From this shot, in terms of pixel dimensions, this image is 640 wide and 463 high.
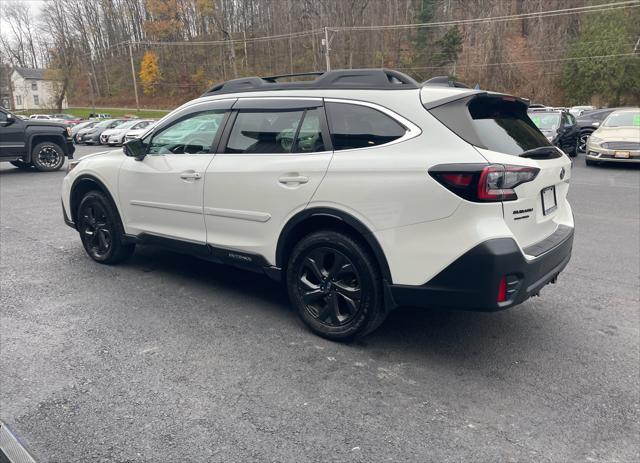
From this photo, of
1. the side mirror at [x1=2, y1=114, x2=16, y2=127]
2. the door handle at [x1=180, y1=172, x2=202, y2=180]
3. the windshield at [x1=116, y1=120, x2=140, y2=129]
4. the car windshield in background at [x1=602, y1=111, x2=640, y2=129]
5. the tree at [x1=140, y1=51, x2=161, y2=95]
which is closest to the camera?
the door handle at [x1=180, y1=172, x2=202, y2=180]

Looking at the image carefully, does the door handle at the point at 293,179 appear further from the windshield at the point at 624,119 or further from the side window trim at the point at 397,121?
the windshield at the point at 624,119

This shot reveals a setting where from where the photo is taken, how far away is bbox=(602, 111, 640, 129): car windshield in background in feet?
44.8

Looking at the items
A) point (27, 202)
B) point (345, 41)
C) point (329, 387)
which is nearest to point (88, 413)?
point (329, 387)

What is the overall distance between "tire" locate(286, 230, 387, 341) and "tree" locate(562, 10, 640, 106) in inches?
1940

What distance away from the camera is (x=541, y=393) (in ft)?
9.37

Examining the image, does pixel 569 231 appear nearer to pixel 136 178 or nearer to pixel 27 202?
pixel 136 178

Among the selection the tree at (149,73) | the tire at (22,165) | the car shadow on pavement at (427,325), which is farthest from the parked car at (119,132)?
the tree at (149,73)

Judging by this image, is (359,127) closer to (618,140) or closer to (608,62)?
(618,140)

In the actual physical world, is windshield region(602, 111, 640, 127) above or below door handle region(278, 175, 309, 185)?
below

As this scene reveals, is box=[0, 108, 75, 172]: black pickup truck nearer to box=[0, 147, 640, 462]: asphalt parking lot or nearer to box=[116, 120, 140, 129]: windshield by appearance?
box=[0, 147, 640, 462]: asphalt parking lot

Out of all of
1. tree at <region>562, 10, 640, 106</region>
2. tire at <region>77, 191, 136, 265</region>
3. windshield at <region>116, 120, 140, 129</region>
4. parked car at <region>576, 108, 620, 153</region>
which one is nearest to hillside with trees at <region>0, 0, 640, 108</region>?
tree at <region>562, 10, 640, 106</region>

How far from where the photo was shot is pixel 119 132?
84.9ft

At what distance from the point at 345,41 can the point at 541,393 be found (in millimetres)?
59231

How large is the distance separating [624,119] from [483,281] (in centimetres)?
1403
